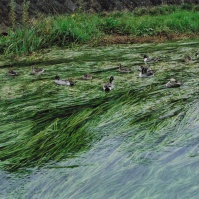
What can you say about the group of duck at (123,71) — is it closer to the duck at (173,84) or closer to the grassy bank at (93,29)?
the duck at (173,84)

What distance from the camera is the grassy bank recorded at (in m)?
13.1

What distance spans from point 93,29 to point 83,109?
9.60 m

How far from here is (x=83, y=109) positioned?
21.4 ft

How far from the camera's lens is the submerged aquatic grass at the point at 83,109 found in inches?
204

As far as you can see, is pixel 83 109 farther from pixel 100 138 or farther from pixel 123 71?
pixel 123 71

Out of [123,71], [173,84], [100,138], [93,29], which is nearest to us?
[100,138]

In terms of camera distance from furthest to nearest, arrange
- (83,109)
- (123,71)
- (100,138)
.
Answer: (123,71) < (83,109) < (100,138)

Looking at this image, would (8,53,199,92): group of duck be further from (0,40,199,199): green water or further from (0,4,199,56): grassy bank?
(0,4,199,56): grassy bank

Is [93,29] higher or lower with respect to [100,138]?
higher

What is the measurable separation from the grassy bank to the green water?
164 inches

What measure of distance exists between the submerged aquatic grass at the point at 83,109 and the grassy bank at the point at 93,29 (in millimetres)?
2801

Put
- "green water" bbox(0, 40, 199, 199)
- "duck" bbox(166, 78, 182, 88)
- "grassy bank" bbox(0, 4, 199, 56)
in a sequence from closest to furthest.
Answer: "green water" bbox(0, 40, 199, 199), "duck" bbox(166, 78, 182, 88), "grassy bank" bbox(0, 4, 199, 56)

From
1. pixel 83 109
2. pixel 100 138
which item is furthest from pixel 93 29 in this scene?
pixel 100 138

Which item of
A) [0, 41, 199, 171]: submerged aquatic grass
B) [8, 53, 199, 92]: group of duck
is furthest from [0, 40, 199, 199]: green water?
[8, 53, 199, 92]: group of duck
